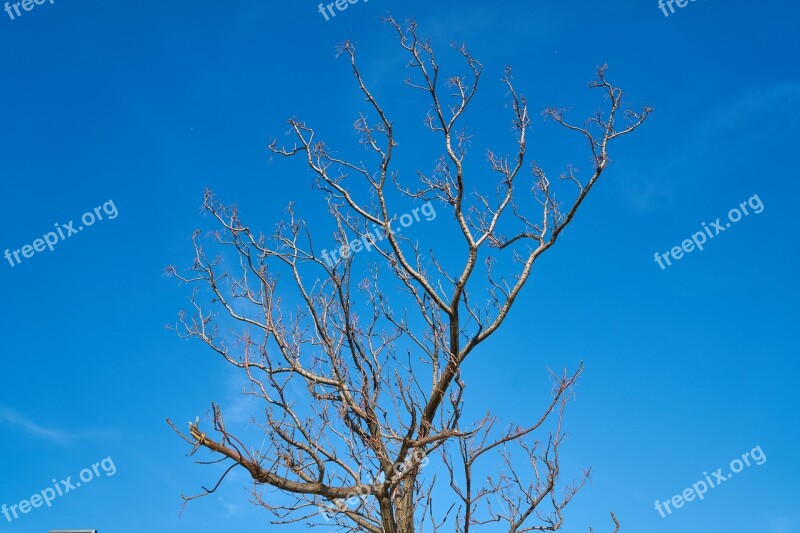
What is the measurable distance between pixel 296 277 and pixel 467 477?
248 cm

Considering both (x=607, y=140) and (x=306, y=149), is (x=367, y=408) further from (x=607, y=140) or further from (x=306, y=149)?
(x=607, y=140)

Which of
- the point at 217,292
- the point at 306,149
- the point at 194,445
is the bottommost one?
the point at 194,445

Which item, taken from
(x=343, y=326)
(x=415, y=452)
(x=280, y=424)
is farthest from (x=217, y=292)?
(x=415, y=452)

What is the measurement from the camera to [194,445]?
4738 millimetres

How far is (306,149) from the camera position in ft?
22.2

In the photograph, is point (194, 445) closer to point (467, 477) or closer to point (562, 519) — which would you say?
point (467, 477)

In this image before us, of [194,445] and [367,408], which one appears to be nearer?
[194,445]

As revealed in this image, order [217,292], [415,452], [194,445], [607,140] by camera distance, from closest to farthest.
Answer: [194,445]
[415,452]
[607,140]
[217,292]

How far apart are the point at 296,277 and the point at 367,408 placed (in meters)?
1.68

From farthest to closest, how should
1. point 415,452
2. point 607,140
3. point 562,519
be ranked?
1. point 607,140
2. point 562,519
3. point 415,452

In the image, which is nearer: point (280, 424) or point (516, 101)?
point (280, 424)

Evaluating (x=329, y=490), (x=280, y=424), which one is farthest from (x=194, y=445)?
(x=329, y=490)

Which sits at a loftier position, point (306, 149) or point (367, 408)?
point (306, 149)

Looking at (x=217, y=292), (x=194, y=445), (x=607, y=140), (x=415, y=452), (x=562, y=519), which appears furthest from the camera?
(x=217, y=292)
